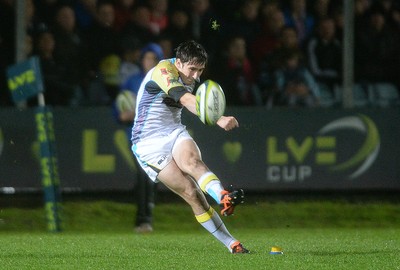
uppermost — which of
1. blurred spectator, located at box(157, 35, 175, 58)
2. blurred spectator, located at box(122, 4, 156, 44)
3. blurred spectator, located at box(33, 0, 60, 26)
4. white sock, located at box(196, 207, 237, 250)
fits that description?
blurred spectator, located at box(33, 0, 60, 26)

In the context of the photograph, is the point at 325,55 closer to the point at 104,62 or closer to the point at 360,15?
the point at 360,15

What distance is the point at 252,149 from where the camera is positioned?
47.5 ft

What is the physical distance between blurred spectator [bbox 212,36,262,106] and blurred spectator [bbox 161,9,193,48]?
571 millimetres

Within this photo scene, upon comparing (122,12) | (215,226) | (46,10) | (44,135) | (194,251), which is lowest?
(194,251)

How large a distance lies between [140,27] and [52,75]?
1.32 m

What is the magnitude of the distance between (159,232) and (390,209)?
345cm

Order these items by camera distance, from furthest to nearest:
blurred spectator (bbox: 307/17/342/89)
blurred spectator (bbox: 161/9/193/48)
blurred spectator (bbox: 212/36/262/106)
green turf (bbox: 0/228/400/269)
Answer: blurred spectator (bbox: 307/17/342/89) < blurred spectator (bbox: 212/36/262/106) < blurred spectator (bbox: 161/9/193/48) < green turf (bbox: 0/228/400/269)

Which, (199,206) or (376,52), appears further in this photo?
(376,52)

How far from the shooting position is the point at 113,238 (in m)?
11.8

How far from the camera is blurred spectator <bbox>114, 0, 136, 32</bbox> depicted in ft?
48.5

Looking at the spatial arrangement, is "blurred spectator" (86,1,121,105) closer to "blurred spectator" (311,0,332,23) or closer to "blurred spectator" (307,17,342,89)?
"blurred spectator" (307,17,342,89)

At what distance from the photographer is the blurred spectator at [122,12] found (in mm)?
14797

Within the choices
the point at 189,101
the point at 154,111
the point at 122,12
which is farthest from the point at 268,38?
the point at 189,101

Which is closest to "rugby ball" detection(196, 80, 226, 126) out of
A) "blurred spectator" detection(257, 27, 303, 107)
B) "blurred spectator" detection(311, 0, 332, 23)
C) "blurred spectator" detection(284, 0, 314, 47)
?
"blurred spectator" detection(257, 27, 303, 107)
